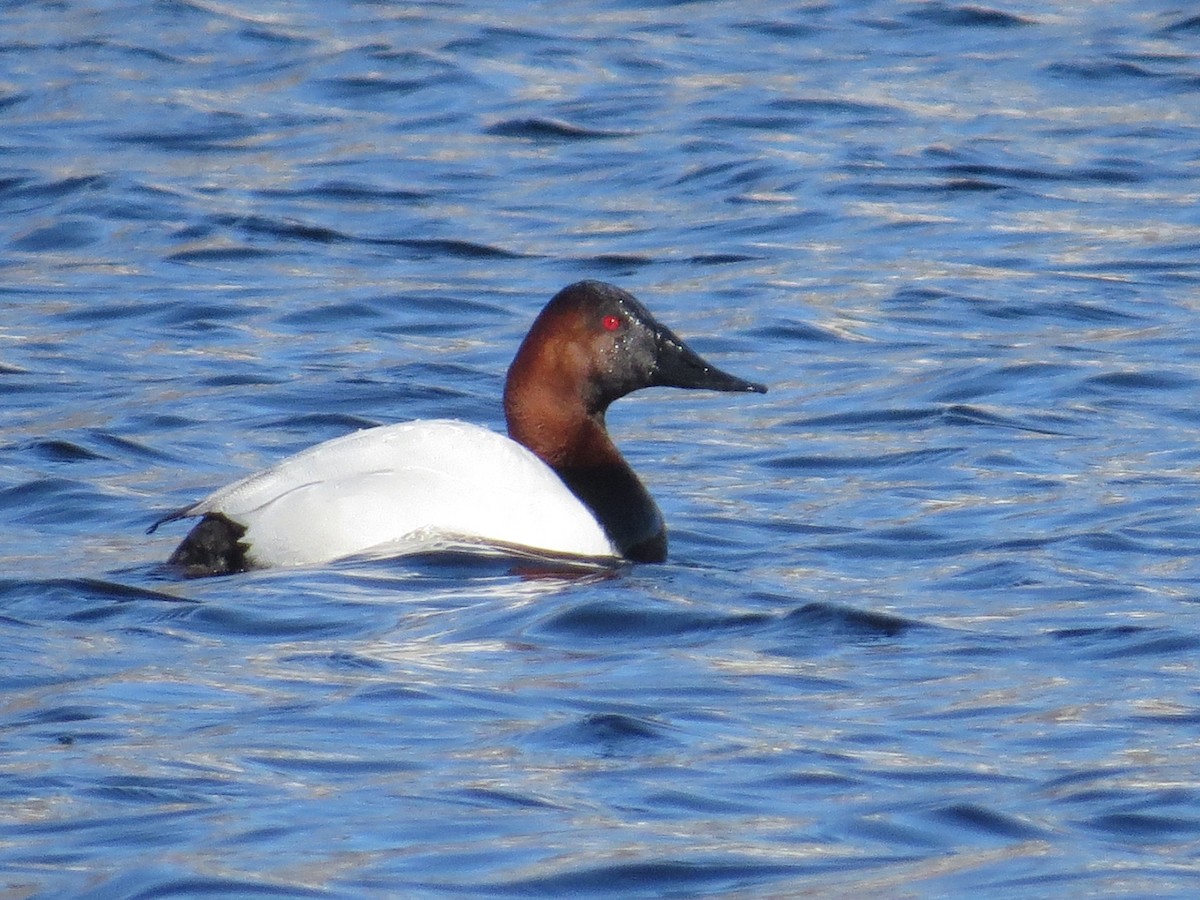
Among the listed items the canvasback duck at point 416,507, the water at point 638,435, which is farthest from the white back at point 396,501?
the water at point 638,435

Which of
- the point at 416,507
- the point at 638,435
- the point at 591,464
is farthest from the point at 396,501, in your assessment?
the point at 638,435

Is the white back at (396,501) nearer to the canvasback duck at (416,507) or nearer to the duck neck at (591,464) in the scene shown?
the canvasback duck at (416,507)

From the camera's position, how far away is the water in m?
4.16

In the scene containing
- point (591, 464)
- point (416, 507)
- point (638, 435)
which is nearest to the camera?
point (416, 507)

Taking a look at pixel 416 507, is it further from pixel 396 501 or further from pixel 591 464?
pixel 591 464

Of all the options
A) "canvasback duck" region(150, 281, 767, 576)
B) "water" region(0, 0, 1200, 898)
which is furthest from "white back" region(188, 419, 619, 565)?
"water" region(0, 0, 1200, 898)

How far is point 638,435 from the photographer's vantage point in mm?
8109

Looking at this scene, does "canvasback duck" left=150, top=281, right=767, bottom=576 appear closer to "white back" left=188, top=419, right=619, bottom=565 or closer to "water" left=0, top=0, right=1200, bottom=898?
"white back" left=188, top=419, right=619, bottom=565

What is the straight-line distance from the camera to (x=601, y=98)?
13.2 metres

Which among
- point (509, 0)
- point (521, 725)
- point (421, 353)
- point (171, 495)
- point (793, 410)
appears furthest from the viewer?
point (509, 0)

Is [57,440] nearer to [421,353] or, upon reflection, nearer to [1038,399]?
[421,353]

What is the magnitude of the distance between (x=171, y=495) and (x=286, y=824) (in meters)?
3.21

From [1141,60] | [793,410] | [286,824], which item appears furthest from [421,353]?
[1141,60]

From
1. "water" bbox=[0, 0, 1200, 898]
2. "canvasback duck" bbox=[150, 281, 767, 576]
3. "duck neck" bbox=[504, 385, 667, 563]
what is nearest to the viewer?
"water" bbox=[0, 0, 1200, 898]
